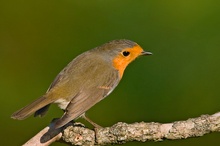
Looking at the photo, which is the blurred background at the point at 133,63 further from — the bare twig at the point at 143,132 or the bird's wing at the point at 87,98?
the bare twig at the point at 143,132

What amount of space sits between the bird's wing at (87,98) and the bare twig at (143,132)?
135 millimetres

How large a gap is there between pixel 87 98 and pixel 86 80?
220mm

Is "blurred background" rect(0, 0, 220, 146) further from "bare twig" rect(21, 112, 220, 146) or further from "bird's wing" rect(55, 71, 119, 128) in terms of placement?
"bare twig" rect(21, 112, 220, 146)

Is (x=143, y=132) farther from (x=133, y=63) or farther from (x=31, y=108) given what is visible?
(x=133, y=63)

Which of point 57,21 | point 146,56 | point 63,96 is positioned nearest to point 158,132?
point 63,96

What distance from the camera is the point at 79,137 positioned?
4.52 metres

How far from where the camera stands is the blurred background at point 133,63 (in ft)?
17.3

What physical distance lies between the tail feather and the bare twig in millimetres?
250

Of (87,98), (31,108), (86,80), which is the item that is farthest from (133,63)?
(31,108)

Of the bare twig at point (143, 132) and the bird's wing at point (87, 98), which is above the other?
the bird's wing at point (87, 98)

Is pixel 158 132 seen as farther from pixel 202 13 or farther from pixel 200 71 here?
pixel 202 13

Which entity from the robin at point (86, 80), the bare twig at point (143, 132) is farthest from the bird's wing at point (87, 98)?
the bare twig at point (143, 132)

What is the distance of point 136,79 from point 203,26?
0.65 meters

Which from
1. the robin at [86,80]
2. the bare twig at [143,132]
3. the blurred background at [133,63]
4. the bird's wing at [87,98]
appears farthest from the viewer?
the blurred background at [133,63]
